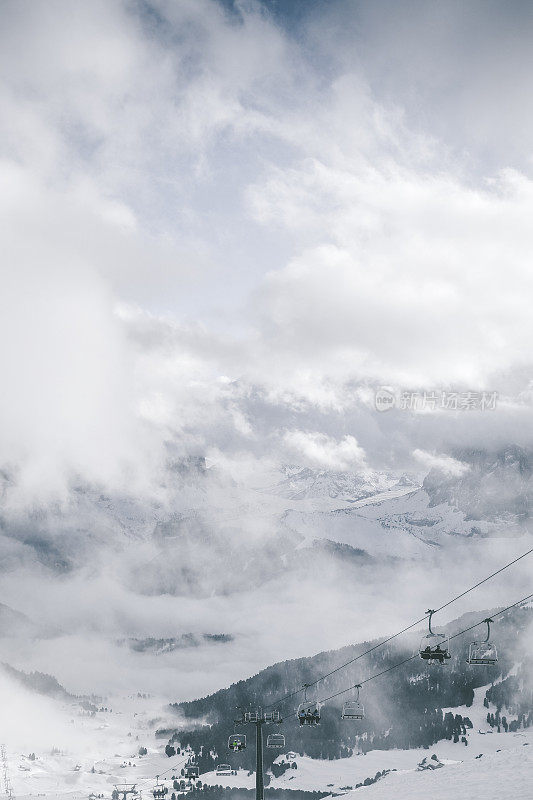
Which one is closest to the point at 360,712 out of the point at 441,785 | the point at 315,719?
the point at 315,719

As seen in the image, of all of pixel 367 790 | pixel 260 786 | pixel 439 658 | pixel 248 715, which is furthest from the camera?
pixel 248 715

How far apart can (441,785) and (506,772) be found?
4.91 metres

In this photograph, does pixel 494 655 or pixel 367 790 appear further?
pixel 367 790

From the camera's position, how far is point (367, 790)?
6206cm

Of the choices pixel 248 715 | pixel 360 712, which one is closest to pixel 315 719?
pixel 360 712

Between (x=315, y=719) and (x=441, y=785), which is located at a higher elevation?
(x=315, y=719)

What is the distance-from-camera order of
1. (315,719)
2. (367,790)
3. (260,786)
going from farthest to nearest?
(315,719) < (260,786) < (367,790)

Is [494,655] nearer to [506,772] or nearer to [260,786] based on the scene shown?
[506,772]

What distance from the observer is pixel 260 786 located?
68938mm

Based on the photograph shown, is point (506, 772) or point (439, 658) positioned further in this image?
point (506, 772)

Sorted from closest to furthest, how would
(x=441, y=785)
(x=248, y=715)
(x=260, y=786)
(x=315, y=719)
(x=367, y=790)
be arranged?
(x=441, y=785)
(x=367, y=790)
(x=260, y=786)
(x=315, y=719)
(x=248, y=715)

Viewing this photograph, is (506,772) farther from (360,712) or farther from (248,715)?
(248,715)

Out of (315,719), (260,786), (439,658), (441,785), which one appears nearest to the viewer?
(439,658)

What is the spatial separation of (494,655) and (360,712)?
88.9 ft
